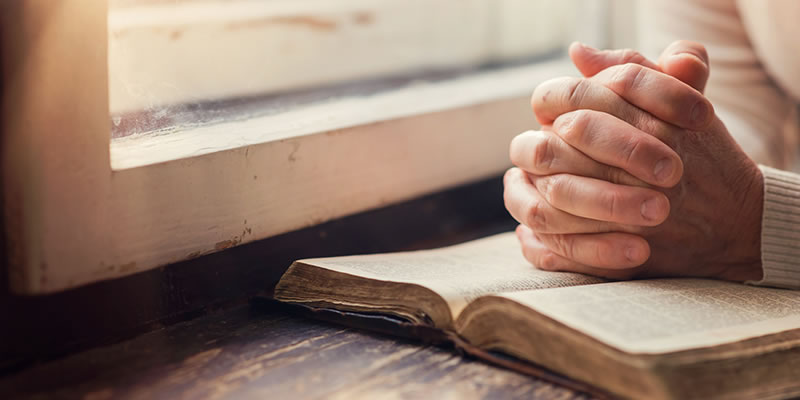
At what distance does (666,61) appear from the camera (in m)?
0.68

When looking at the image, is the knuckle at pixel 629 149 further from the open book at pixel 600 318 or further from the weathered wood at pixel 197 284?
the weathered wood at pixel 197 284

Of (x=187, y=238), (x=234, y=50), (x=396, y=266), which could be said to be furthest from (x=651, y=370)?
(x=234, y=50)

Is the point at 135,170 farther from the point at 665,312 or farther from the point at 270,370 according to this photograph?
the point at 665,312

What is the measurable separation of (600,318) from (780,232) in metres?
0.32

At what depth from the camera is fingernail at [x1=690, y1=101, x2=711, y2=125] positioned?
2.07ft

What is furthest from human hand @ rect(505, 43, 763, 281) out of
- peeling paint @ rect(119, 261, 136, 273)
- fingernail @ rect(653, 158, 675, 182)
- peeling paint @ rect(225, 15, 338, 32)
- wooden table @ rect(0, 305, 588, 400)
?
peeling paint @ rect(225, 15, 338, 32)

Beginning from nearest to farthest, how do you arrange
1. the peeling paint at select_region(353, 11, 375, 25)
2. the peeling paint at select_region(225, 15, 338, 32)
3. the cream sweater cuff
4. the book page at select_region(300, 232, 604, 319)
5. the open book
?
1. the open book
2. the book page at select_region(300, 232, 604, 319)
3. the cream sweater cuff
4. the peeling paint at select_region(225, 15, 338, 32)
5. the peeling paint at select_region(353, 11, 375, 25)

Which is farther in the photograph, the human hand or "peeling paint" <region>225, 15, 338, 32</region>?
"peeling paint" <region>225, 15, 338, 32</region>

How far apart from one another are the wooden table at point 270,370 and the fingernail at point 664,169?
217 mm

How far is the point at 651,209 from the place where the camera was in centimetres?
62

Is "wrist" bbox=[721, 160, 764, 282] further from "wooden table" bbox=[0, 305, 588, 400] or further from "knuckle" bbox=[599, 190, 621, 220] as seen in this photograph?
"wooden table" bbox=[0, 305, 588, 400]

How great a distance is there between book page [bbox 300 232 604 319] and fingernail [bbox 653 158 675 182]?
12 cm

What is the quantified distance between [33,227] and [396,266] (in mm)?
311

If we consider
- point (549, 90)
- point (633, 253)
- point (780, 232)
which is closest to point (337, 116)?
point (549, 90)
